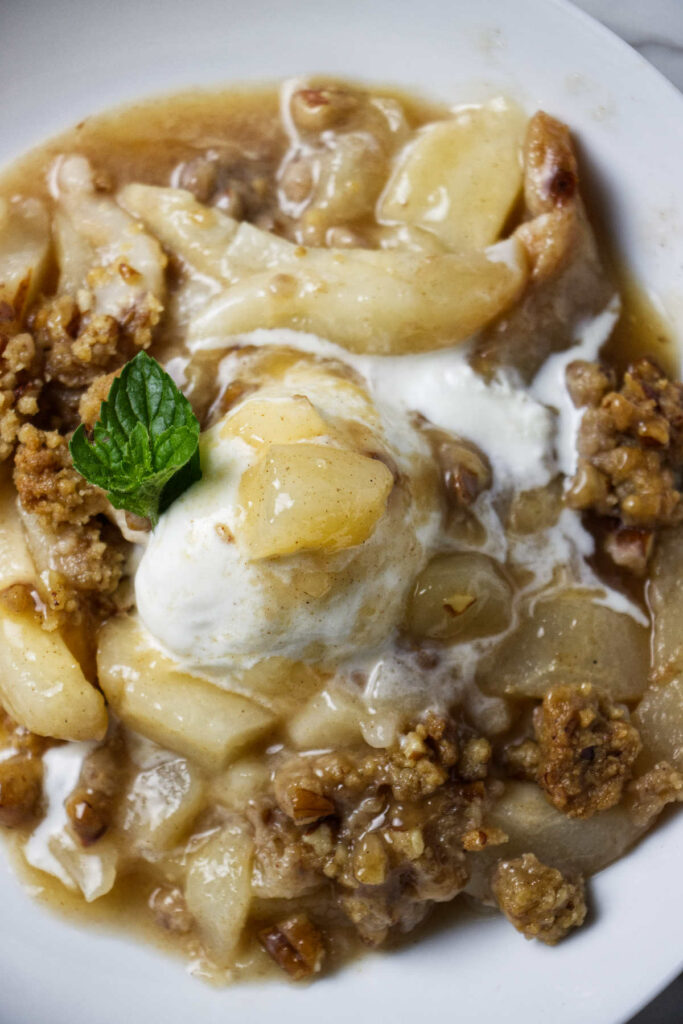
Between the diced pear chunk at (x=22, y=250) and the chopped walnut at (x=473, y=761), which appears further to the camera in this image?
the diced pear chunk at (x=22, y=250)

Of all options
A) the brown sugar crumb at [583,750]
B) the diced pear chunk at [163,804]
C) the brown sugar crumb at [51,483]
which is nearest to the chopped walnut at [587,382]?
the brown sugar crumb at [583,750]

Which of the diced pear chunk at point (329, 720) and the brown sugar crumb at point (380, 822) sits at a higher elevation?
the diced pear chunk at point (329, 720)

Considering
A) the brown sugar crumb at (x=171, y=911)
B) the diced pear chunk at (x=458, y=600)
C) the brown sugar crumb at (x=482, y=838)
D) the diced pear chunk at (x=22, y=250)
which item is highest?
the diced pear chunk at (x=22, y=250)

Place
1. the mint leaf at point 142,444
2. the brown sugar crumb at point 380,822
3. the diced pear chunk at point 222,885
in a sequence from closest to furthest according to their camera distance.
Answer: the mint leaf at point 142,444 → the brown sugar crumb at point 380,822 → the diced pear chunk at point 222,885

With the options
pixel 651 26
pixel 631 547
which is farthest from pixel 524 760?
pixel 651 26

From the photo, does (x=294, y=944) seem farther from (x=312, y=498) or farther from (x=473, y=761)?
(x=312, y=498)

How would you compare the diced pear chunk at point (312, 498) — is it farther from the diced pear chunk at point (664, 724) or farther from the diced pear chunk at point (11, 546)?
the diced pear chunk at point (664, 724)

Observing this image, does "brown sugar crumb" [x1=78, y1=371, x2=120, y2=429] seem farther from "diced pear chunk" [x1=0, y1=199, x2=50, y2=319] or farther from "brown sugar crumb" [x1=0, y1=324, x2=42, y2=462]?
"diced pear chunk" [x1=0, y1=199, x2=50, y2=319]
